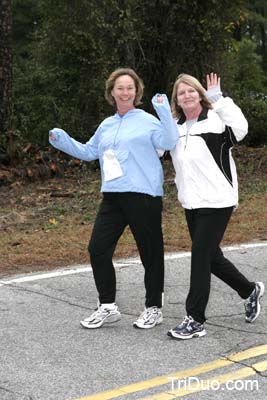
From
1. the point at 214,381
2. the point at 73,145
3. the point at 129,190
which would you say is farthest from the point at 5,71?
the point at 214,381

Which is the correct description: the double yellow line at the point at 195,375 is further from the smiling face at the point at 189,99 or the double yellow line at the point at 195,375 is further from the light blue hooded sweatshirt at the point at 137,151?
the smiling face at the point at 189,99

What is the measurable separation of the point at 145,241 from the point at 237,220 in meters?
4.97

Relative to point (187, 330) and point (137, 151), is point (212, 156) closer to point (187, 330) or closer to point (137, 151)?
point (137, 151)

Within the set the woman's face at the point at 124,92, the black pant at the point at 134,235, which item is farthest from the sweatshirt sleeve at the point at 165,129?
the black pant at the point at 134,235

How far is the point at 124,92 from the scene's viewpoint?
537 cm

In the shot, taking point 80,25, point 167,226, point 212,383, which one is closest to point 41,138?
point 80,25

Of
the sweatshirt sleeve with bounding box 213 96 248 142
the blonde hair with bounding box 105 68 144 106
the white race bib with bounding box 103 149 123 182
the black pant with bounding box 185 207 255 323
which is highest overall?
the blonde hair with bounding box 105 68 144 106

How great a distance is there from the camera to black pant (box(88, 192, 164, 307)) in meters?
5.35

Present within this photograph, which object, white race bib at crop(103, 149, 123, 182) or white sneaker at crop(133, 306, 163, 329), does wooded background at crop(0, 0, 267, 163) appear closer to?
white race bib at crop(103, 149, 123, 182)

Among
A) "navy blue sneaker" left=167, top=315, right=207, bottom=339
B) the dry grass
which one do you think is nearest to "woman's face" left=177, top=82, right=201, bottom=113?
"navy blue sneaker" left=167, top=315, right=207, bottom=339

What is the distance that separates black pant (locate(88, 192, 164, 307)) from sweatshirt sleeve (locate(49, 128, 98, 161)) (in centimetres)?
44

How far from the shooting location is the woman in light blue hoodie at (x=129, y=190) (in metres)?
5.27

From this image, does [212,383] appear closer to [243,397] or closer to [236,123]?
[243,397]

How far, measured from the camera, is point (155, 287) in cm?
552
